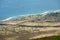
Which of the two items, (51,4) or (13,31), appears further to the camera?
(51,4)

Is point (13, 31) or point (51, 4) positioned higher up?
point (51, 4)

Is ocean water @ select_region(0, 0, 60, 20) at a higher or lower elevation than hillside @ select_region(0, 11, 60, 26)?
higher

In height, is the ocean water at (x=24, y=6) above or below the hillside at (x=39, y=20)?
above

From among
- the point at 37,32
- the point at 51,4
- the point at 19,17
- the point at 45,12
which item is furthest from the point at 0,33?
the point at 51,4

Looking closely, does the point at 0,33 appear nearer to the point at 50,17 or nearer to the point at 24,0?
the point at 24,0

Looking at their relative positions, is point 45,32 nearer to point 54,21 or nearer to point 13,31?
point 54,21

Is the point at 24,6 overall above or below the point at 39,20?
above

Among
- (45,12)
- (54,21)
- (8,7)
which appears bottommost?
(54,21)
